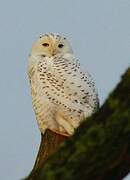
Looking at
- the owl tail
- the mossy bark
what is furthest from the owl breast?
the mossy bark

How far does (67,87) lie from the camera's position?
661 centimetres

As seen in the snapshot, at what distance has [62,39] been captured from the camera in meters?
7.35

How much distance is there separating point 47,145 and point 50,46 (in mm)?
2136

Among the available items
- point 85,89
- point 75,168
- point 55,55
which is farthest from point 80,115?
point 75,168

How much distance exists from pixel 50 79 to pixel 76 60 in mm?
570

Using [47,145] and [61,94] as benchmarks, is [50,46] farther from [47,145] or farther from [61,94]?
[47,145]

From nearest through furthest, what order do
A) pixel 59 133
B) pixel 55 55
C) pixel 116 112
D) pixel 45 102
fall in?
pixel 116 112 → pixel 59 133 → pixel 45 102 → pixel 55 55

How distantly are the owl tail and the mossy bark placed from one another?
2535 mm

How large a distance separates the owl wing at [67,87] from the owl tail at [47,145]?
1.96 feet

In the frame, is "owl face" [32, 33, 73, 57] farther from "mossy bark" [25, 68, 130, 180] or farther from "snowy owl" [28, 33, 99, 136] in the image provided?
"mossy bark" [25, 68, 130, 180]

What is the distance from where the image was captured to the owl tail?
194 inches

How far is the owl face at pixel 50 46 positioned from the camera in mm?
7157

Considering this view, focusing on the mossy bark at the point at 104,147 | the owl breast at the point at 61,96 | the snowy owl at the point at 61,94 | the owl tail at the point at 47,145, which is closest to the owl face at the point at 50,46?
the snowy owl at the point at 61,94

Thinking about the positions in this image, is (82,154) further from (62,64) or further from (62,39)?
(62,39)
